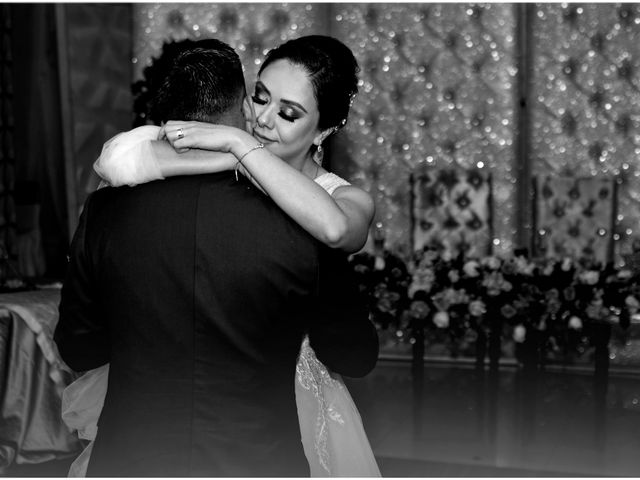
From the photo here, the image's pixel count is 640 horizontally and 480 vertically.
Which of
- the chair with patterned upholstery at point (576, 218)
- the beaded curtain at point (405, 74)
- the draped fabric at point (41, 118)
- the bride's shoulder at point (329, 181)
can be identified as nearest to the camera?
the bride's shoulder at point (329, 181)

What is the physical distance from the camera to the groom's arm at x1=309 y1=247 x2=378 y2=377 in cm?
132

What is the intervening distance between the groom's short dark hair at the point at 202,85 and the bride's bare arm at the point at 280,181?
0.10 ft

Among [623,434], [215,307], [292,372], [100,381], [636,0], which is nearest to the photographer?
[215,307]

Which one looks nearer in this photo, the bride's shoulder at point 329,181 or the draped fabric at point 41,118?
the bride's shoulder at point 329,181

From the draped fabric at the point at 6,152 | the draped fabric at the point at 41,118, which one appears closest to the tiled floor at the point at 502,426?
the draped fabric at the point at 6,152

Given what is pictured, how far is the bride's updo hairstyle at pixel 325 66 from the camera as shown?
5.95ft

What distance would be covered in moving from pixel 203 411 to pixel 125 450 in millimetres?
160

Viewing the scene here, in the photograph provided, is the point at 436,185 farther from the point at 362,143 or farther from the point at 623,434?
the point at 623,434

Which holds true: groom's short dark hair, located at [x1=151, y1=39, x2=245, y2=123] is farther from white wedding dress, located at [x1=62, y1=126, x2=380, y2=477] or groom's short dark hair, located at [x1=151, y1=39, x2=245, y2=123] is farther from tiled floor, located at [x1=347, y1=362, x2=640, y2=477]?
tiled floor, located at [x1=347, y1=362, x2=640, y2=477]

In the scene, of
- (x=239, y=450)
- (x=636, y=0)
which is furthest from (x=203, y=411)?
(x=636, y=0)

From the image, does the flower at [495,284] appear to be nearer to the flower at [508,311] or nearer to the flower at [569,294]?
the flower at [508,311]

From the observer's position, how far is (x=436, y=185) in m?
5.56

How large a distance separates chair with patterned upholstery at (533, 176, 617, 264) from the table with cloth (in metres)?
3.43

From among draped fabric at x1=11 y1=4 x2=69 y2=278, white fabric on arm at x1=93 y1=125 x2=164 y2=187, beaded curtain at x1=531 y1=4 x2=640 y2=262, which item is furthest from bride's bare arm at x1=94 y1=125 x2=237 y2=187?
draped fabric at x1=11 y1=4 x2=69 y2=278
